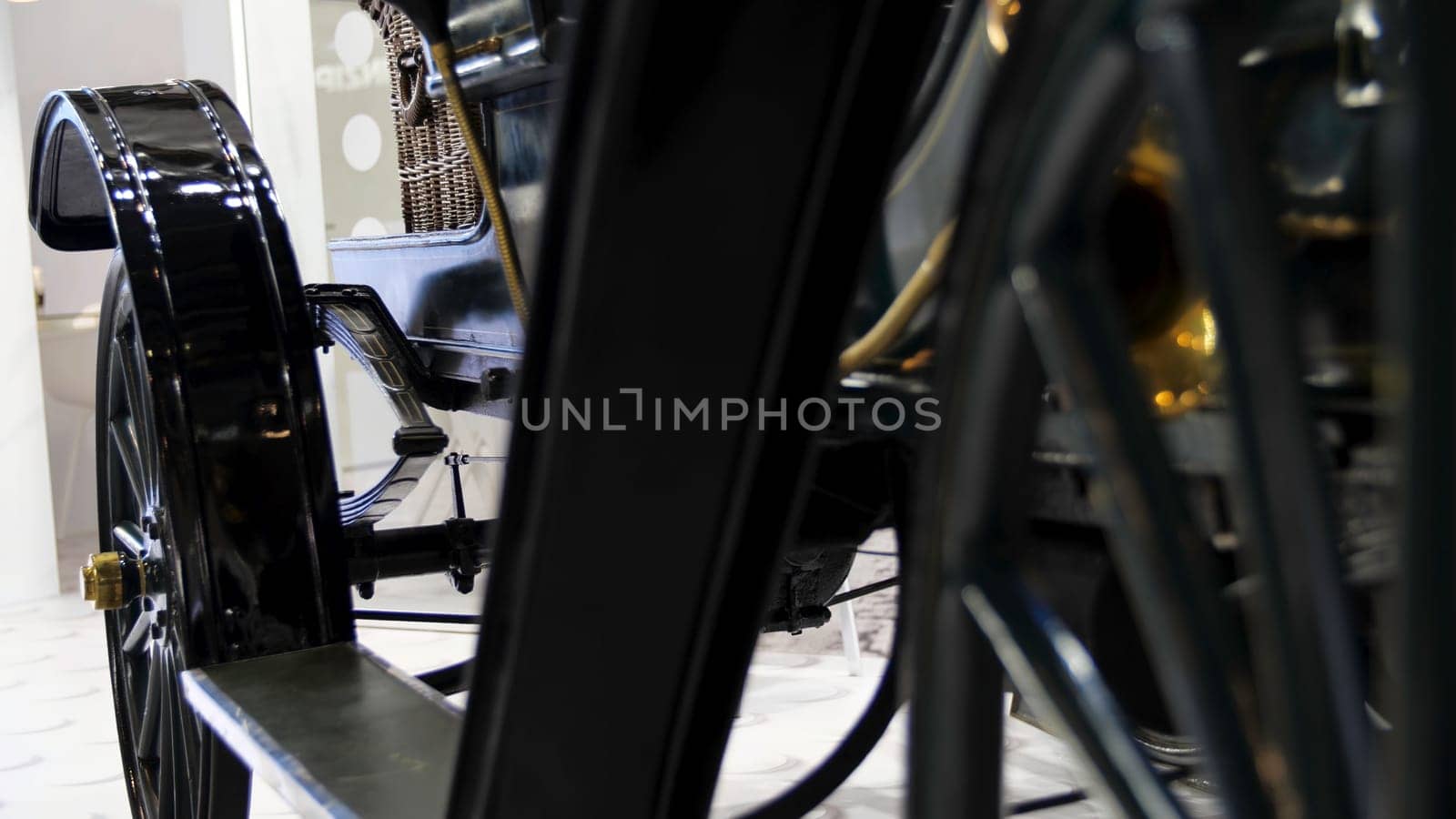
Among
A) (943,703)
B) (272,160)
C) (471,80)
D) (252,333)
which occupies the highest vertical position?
(272,160)

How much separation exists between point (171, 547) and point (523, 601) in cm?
75

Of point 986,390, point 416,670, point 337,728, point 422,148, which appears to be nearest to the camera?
point 986,390

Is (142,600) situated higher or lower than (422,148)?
lower

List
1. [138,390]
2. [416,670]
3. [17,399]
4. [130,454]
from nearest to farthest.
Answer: [138,390] → [130,454] → [416,670] → [17,399]

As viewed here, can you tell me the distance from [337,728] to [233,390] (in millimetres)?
382

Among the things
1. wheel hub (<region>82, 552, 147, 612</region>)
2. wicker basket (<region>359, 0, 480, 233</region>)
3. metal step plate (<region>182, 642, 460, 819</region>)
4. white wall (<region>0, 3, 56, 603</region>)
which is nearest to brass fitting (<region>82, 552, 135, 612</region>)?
wheel hub (<region>82, 552, 147, 612</region>)

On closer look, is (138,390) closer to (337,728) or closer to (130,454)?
(130,454)

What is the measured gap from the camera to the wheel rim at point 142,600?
116 cm

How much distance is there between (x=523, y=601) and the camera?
413 mm

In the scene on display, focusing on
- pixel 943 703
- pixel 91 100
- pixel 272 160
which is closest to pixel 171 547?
pixel 91 100

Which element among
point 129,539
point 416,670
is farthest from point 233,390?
point 416,670

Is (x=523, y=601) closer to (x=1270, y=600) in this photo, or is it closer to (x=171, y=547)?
(x=1270, y=600)

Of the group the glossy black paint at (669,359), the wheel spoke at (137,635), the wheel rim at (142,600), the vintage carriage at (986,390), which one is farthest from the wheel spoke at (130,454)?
the glossy black paint at (669,359)

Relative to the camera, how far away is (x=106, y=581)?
4.14ft
